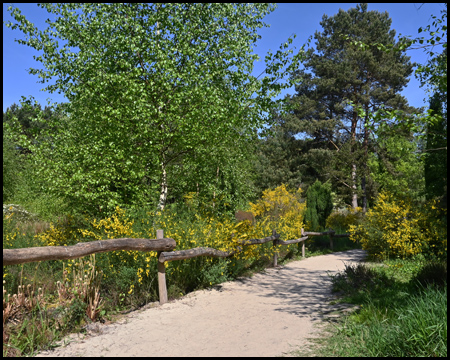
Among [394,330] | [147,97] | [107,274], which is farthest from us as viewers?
[147,97]

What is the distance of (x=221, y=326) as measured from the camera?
5223 millimetres

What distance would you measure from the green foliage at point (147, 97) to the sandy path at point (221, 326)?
134 inches

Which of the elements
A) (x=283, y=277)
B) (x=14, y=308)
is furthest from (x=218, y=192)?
(x=14, y=308)

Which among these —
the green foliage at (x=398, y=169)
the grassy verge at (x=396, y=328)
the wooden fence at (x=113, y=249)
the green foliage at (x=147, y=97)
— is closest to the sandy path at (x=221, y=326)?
the grassy verge at (x=396, y=328)

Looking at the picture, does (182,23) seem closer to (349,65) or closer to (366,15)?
(349,65)

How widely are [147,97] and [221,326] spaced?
6266mm

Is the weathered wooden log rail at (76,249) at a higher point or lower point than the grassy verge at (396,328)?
higher

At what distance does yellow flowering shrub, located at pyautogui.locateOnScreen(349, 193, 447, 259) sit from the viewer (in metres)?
9.87

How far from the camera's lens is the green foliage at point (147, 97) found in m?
9.02

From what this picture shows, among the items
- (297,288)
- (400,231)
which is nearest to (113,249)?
(297,288)

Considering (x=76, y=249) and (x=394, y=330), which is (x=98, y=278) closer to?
(x=76, y=249)

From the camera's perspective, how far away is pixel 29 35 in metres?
10.5

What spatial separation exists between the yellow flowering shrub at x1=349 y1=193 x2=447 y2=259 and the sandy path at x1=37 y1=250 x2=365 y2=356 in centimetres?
371

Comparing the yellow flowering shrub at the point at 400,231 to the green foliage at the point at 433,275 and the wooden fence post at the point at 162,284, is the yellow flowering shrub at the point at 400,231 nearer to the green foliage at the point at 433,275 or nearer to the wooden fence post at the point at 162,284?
the green foliage at the point at 433,275
